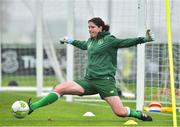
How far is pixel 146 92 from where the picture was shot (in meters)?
21.5

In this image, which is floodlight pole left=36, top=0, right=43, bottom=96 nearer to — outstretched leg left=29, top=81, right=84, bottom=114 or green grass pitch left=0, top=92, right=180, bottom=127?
green grass pitch left=0, top=92, right=180, bottom=127

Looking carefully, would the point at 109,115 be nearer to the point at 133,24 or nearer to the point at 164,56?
the point at 164,56

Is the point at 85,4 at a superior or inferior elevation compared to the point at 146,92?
superior

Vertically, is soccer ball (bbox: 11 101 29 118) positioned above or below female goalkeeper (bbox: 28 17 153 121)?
below

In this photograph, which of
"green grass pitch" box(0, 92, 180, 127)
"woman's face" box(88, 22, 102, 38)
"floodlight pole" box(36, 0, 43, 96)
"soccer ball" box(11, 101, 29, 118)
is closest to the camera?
"soccer ball" box(11, 101, 29, 118)

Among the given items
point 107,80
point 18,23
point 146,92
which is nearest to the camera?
point 107,80

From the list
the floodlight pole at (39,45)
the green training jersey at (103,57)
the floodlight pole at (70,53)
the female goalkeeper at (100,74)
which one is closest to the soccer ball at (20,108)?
the female goalkeeper at (100,74)

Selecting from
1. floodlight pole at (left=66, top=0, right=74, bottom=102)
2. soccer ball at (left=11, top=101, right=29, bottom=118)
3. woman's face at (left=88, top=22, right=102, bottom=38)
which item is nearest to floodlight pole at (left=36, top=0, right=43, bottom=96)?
floodlight pole at (left=66, top=0, right=74, bottom=102)

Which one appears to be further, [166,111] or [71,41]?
[166,111]

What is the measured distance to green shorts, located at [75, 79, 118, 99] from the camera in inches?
615

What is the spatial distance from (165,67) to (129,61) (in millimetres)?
12693

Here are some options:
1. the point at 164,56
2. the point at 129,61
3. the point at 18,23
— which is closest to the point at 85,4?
the point at 164,56

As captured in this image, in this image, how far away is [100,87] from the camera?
51.3ft

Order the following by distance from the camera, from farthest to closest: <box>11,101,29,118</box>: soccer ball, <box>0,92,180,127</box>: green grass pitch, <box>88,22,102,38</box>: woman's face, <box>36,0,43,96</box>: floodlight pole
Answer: <box>36,0,43,96</box>: floodlight pole, <box>0,92,180,127</box>: green grass pitch, <box>88,22,102,38</box>: woman's face, <box>11,101,29,118</box>: soccer ball
